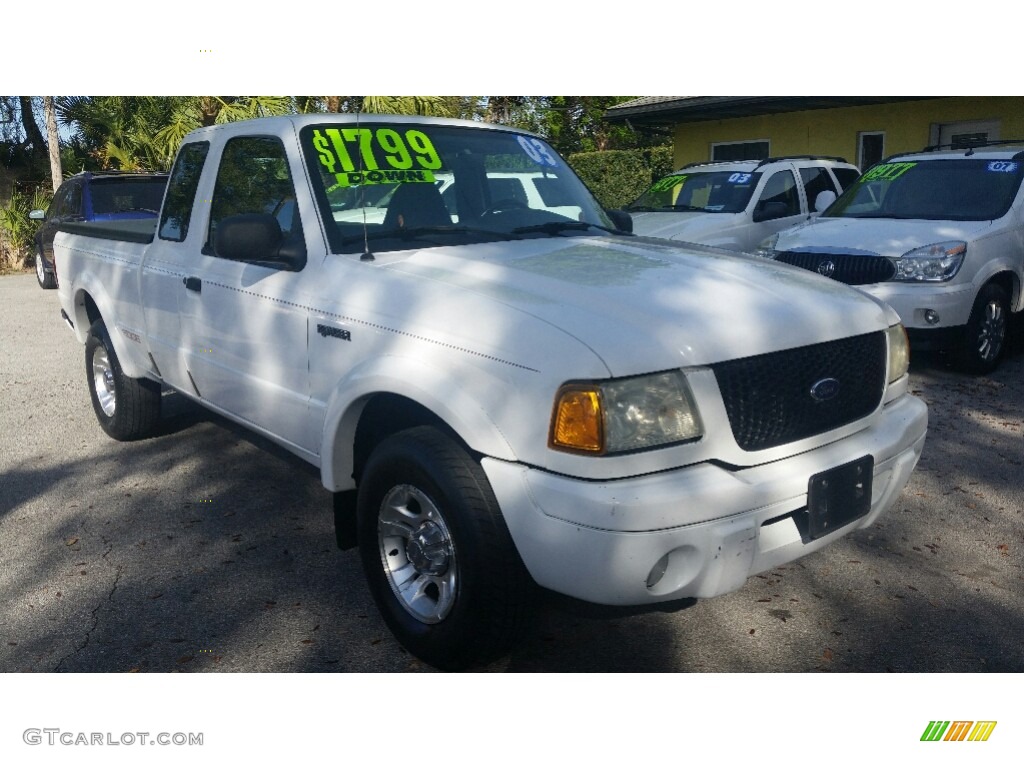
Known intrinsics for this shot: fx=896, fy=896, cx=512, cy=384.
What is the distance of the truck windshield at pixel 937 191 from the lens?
783 cm

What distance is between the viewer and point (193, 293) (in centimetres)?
439

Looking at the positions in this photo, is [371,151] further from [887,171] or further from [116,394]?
[887,171]

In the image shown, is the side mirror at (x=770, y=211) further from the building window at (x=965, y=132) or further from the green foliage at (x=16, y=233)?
the green foliage at (x=16, y=233)

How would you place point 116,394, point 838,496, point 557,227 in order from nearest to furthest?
point 838,496, point 557,227, point 116,394

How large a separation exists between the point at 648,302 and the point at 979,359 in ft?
18.4

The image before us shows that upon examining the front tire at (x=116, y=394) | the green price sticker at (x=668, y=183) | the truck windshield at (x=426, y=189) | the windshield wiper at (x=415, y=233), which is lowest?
the front tire at (x=116, y=394)

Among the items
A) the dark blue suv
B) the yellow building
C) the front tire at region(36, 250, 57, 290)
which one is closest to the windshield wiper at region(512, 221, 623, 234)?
the dark blue suv

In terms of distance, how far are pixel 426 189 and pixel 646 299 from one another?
1376 millimetres

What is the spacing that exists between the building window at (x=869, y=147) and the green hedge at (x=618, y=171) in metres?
4.97

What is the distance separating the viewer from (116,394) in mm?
5762

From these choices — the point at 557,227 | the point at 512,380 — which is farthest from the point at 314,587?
the point at 557,227

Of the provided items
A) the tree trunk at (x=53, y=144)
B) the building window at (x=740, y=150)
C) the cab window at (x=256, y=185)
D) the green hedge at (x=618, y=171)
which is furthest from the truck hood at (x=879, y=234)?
the green hedge at (x=618, y=171)
